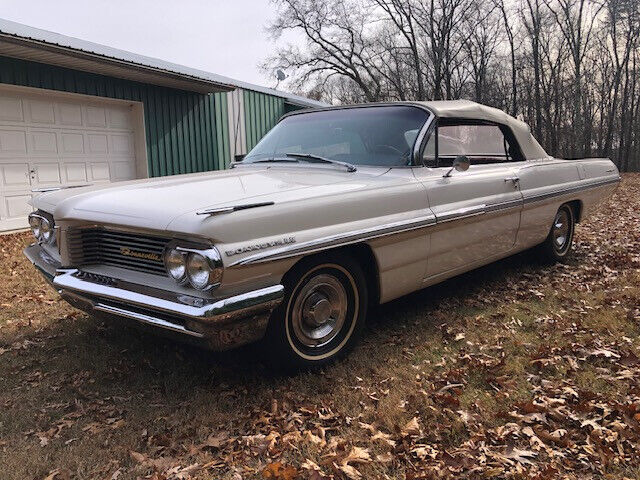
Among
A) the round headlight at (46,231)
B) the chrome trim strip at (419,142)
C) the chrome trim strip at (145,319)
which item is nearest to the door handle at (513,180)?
the chrome trim strip at (419,142)

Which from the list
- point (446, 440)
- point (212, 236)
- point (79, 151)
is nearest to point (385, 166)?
point (212, 236)

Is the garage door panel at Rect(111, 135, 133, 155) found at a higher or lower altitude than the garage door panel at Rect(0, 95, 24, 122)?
lower

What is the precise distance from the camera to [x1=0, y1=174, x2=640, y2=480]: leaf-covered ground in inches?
90.1

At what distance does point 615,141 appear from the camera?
113ft

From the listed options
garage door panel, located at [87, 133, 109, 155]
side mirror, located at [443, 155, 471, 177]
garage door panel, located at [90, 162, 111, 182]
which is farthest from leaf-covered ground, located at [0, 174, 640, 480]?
garage door panel, located at [87, 133, 109, 155]

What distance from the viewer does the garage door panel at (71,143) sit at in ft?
29.7

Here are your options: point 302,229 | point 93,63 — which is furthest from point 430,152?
point 93,63

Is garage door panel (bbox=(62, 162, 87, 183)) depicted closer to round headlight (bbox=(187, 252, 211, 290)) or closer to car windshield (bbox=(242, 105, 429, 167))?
car windshield (bbox=(242, 105, 429, 167))

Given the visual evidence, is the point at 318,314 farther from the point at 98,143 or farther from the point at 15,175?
the point at 98,143

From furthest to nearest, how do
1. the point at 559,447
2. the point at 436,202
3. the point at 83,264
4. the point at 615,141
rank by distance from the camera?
A: the point at 615,141
the point at 436,202
the point at 83,264
the point at 559,447

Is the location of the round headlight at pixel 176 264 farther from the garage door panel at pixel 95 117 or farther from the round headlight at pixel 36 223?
the garage door panel at pixel 95 117

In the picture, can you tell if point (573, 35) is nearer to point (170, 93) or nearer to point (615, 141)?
point (615, 141)

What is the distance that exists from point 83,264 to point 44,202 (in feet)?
2.55

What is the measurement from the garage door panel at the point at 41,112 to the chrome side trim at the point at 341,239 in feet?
25.6
